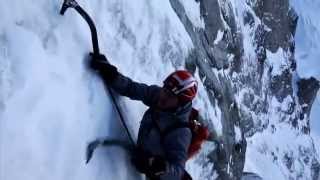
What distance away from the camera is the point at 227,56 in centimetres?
1149

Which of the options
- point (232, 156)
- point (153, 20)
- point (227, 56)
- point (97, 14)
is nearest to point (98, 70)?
point (97, 14)

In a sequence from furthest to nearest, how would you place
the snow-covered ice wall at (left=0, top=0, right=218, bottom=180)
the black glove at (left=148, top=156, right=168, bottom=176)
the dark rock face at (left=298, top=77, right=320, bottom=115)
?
the dark rock face at (left=298, top=77, right=320, bottom=115) → the black glove at (left=148, top=156, right=168, bottom=176) → the snow-covered ice wall at (left=0, top=0, right=218, bottom=180)

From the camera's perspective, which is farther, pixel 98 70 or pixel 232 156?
pixel 232 156

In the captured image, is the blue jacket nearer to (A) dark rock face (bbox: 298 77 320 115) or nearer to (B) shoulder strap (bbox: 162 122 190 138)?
(B) shoulder strap (bbox: 162 122 190 138)

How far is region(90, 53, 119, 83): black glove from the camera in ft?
17.4

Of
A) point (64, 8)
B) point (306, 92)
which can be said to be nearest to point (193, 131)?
point (64, 8)

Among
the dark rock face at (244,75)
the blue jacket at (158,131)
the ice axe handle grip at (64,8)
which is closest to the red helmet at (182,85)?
the blue jacket at (158,131)

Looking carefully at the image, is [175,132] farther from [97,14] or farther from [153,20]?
[153,20]

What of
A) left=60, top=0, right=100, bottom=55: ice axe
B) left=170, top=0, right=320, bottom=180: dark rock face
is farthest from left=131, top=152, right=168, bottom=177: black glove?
left=170, top=0, right=320, bottom=180: dark rock face

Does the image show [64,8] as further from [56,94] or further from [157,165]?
[157,165]

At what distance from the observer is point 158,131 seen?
5.52 metres

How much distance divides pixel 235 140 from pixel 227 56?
2117 mm

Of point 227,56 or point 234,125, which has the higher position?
point 227,56

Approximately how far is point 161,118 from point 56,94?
3.42ft
